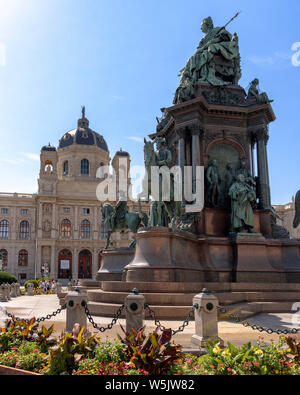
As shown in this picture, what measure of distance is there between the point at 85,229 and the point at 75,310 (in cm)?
7423

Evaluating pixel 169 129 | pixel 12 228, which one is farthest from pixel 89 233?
pixel 169 129

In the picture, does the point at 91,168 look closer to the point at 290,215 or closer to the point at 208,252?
the point at 290,215

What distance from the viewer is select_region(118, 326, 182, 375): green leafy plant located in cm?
486

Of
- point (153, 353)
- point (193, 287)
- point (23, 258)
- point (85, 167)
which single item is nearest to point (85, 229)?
point (23, 258)

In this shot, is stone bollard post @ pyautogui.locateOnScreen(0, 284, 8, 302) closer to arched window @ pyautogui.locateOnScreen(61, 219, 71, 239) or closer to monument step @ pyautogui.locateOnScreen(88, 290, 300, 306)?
monument step @ pyautogui.locateOnScreen(88, 290, 300, 306)

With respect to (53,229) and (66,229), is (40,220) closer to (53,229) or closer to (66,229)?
(53,229)

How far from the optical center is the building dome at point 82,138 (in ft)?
293

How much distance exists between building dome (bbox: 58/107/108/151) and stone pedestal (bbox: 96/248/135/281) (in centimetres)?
7374

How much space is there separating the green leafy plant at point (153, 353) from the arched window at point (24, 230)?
76584 mm

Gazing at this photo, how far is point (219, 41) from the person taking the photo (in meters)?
17.5

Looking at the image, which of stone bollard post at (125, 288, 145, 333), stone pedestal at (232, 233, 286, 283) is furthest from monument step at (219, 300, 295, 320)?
stone bollard post at (125, 288, 145, 333)

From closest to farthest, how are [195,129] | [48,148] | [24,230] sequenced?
[195,129], [24,230], [48,148]

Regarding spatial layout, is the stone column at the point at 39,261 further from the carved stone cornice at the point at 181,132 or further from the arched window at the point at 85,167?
the carved stone cornice at the point at 181,132

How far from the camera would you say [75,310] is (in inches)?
292
